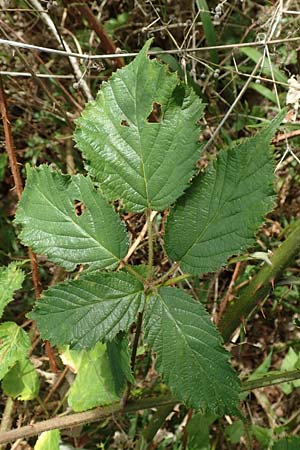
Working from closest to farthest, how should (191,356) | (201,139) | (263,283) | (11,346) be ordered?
(191,356) → (263,283) → (11,346) → (201,139)

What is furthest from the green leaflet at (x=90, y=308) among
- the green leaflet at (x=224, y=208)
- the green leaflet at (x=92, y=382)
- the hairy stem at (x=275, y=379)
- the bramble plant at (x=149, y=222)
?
the hairy stem at (x=275, y=379)

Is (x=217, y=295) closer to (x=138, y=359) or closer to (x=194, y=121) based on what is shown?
(x=138, y=359)

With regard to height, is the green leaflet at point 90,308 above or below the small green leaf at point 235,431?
above

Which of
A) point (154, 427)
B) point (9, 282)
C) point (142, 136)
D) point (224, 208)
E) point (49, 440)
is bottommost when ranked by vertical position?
point (154, 427)

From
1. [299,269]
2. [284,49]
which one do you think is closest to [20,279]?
[299,269]

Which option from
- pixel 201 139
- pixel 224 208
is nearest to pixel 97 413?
pixel 224 208

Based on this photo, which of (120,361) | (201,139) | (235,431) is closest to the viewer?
(120,361)

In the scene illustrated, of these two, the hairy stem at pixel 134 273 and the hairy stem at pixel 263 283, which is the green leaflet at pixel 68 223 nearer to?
the hairy stem at pixel 134 273

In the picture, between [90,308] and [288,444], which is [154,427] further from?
[90,308]
